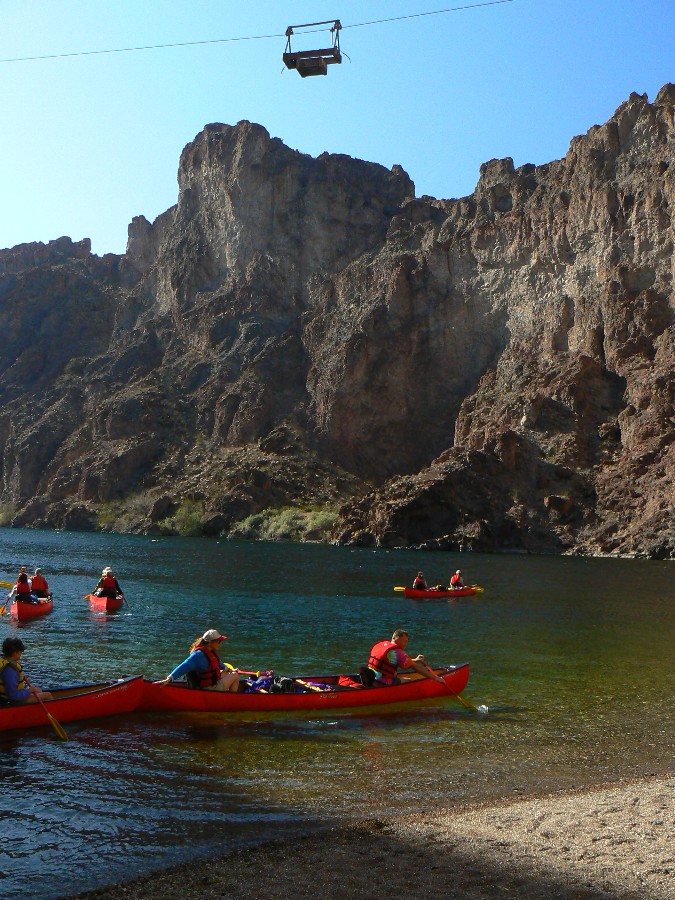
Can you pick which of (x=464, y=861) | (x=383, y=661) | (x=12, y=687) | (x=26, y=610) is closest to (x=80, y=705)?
(x=12, y=687)

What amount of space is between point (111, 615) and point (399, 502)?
209ft

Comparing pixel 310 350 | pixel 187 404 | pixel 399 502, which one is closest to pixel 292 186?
pixel 310 350

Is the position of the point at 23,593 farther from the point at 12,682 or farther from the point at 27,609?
the point at 12,682

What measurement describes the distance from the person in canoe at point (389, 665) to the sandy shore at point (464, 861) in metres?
7.10

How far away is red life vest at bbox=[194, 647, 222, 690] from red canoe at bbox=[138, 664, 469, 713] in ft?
1.00

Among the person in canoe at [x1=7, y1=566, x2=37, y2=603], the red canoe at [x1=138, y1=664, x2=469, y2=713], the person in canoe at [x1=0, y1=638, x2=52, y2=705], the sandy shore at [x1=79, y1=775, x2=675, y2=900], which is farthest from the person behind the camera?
the person in canoe at [x1=7, y1=566, x2=37, y2=603]

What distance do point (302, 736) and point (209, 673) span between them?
7.86 feet

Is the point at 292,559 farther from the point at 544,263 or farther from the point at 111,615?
the point at 544,263

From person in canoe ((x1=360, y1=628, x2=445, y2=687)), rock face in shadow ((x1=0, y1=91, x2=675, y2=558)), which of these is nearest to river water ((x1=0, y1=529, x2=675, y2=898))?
person in canoe ((x1=360, y1=628, x2=445, y2=687))

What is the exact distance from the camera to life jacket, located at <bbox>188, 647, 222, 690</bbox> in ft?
59.8

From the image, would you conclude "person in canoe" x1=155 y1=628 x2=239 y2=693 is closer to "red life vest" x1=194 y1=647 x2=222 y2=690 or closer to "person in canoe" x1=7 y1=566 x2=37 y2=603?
"red life vest" x1=194 y1=647 x2=222 y2=690

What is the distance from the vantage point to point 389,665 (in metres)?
20.0

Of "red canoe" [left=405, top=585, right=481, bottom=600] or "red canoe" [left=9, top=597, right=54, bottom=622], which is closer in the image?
"red canoe" [left=9, top=597, right=54, bottom=622]

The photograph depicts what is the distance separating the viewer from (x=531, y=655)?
27.6 metres
